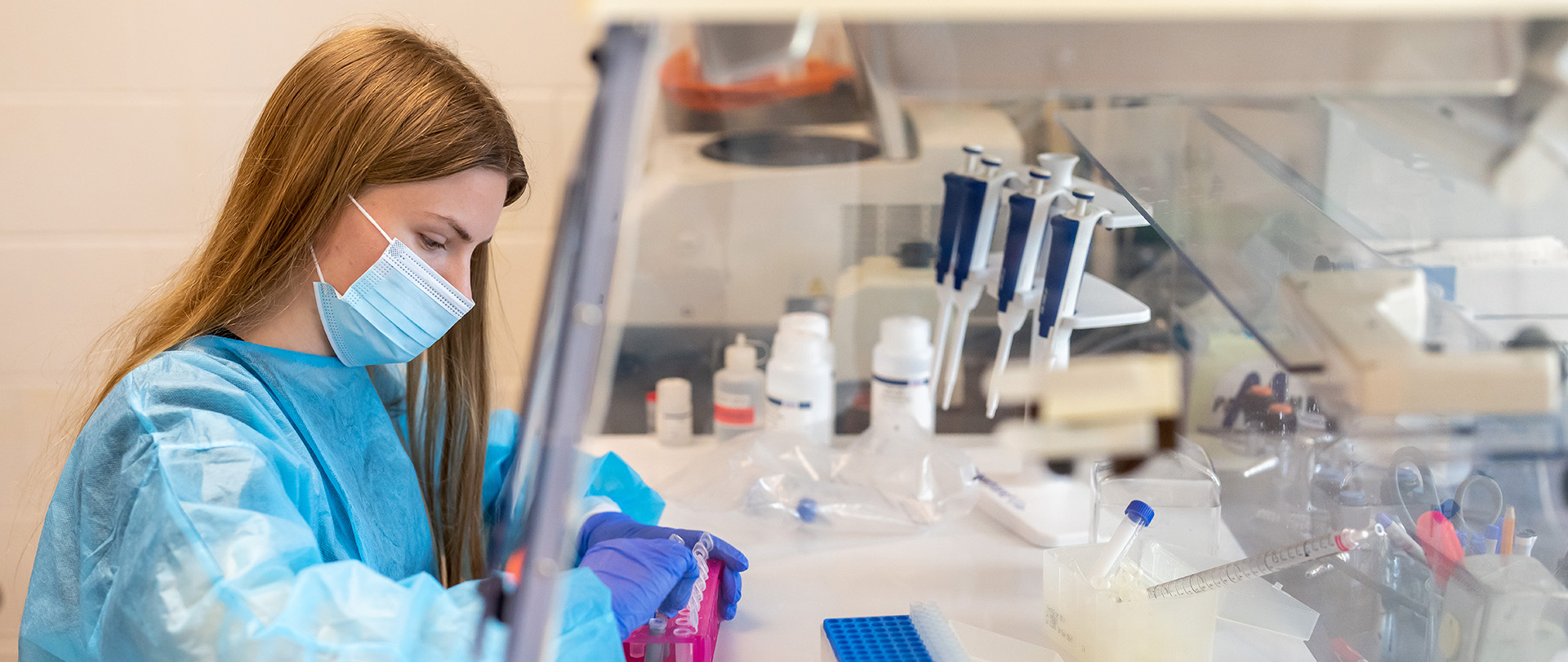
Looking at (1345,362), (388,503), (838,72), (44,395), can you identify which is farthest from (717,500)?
(44,395)

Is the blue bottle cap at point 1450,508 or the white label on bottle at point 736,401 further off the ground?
the blue bottle cap at point 1450,508

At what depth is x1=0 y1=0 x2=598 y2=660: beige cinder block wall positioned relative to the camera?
166 centimetres

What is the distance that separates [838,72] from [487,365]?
27.9 inches

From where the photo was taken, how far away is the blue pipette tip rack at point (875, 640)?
84cm

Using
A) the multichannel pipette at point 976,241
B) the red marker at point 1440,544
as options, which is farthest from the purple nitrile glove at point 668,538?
the red marker at point 1440,544

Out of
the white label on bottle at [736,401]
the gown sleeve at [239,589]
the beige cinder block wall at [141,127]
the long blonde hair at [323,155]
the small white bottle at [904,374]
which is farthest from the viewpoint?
the beige cinder block wall at [141,127]

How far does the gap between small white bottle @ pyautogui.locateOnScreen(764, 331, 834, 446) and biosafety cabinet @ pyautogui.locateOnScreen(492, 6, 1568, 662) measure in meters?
0.10

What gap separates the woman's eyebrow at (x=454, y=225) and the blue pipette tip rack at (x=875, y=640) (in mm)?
493

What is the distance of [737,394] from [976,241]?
41cm

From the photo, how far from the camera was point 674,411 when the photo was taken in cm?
151

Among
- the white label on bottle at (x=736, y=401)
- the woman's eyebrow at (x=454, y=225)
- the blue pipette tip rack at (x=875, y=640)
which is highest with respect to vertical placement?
the woman's eyebrow at (x=454, y=225)

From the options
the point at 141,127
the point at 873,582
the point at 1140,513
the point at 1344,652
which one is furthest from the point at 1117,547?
the point at 141,127

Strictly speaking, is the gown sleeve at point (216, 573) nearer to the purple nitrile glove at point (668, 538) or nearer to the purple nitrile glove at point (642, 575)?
the purple nitrile glove at point (642, 575)

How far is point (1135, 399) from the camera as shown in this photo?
32.8 inches
